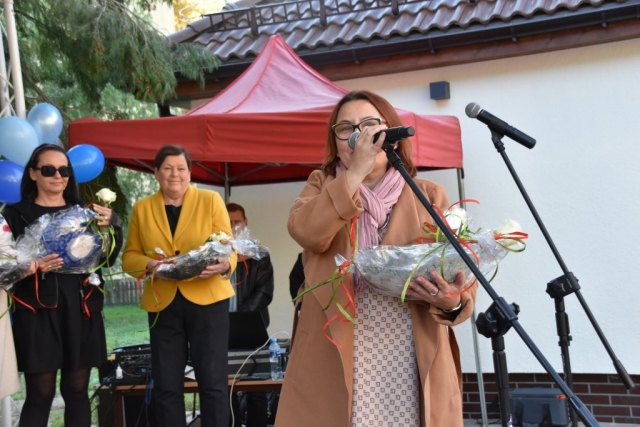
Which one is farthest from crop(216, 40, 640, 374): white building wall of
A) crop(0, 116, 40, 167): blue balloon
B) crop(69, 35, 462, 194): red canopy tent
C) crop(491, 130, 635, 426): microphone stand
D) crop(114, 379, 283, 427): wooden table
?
crop(0, 116, 40, 167): blue balloon

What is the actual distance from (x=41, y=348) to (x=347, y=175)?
8.88 ft

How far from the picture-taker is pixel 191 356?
4.29 m

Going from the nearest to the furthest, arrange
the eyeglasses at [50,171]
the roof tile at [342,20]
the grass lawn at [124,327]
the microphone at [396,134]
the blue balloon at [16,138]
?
the microphone at [396,134] < the eyeglasses at [50,171] < the blue balloon at [16,138] < the roof tile at [342,20] < the grass lawn at [124,327]

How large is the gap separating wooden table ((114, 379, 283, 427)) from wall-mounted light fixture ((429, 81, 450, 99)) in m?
2.93

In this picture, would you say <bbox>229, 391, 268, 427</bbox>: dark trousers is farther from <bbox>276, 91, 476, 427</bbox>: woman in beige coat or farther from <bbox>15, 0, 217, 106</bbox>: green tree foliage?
<bbox>276, 91, 476, 427</bbox>: woman in beige coat

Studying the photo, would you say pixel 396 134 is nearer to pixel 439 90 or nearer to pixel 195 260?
pixel 195 260

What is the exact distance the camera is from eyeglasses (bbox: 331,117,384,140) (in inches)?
→ 86.0

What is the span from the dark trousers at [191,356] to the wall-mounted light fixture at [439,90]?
121 inches

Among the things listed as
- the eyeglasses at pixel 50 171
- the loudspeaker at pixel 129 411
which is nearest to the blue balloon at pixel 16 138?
the eyeglasses at pixel 50 171

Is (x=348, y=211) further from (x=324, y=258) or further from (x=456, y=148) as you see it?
(x=456, y=148)

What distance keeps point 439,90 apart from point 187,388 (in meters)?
3.35

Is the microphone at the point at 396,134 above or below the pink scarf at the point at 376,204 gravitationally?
above

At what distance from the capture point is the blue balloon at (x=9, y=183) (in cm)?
457

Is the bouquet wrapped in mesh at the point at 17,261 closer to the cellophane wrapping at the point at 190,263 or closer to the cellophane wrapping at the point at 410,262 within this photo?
the cellophane wrapping at the point at 190,263
